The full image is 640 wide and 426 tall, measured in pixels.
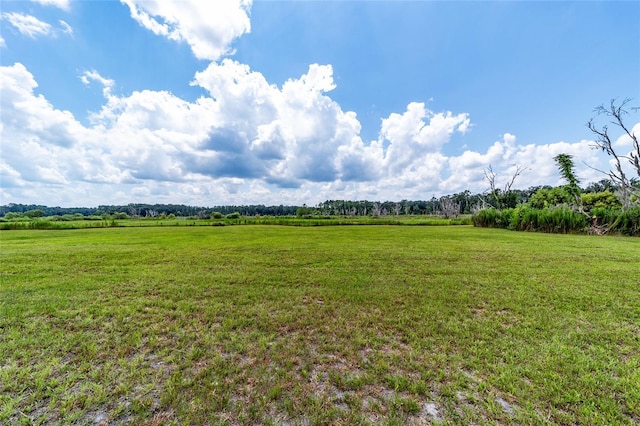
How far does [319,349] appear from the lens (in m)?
3.08

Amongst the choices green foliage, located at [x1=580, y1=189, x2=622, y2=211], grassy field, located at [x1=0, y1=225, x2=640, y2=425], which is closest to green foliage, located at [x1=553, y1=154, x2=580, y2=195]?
green foliage, located at [x1=580, y1=189, x2=622, y2=211]

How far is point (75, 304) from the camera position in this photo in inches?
172

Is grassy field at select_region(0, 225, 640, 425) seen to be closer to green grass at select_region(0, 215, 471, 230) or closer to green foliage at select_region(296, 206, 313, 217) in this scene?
green grass at select_region(0, 215, 471, 230)

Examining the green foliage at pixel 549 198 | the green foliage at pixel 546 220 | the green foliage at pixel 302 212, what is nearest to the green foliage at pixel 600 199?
the green foliage at pixel 549 198

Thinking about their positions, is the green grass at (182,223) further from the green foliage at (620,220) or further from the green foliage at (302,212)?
the green foliage at (302,212)

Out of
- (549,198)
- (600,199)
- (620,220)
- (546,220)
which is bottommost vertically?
(546,220)

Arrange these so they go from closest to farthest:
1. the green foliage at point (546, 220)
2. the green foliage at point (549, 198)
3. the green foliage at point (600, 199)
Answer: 1. the green foliage at point (546, 220)
2. the green foliage at point (600, 199)
3. the green foliage at point (549, 198)

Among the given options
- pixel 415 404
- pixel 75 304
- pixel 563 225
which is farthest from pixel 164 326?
pixel 563 225

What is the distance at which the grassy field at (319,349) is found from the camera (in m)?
2.16

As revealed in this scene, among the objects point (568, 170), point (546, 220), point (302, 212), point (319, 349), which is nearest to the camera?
point (319, 349)

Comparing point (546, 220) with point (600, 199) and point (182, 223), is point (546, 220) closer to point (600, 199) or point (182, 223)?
point (600, 199)

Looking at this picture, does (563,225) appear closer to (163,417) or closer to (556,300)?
(556,300)

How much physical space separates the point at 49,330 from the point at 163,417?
2.85 m

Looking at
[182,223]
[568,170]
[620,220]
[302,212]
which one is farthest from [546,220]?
[302,212]
